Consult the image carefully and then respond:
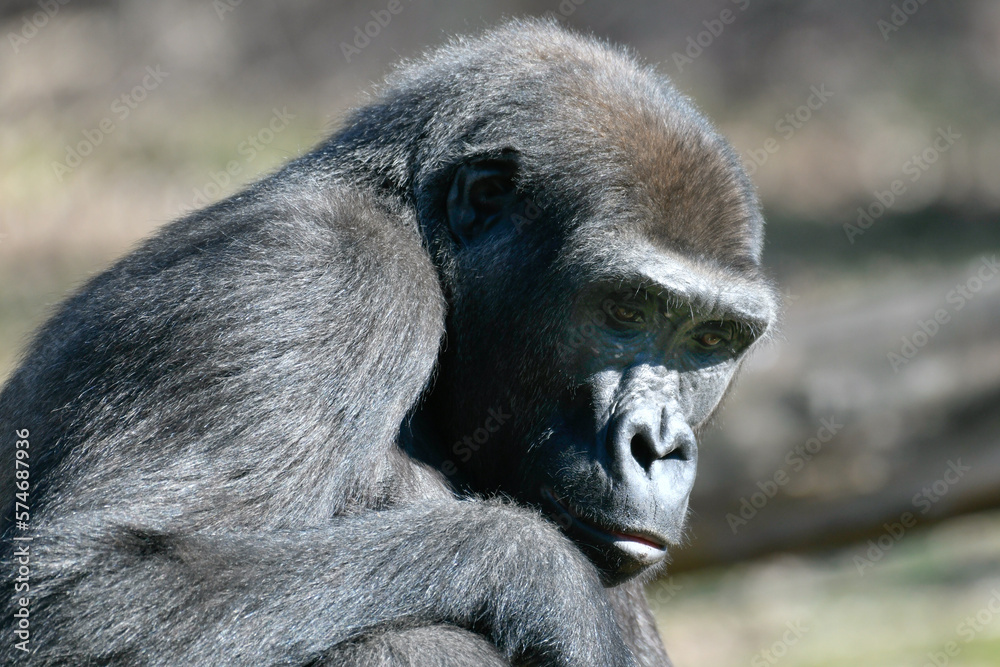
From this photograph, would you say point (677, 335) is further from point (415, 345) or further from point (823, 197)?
point (823, 197)

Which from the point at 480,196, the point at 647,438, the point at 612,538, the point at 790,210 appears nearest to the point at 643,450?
the point at 647,438

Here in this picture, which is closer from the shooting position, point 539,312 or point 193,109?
point 539,312

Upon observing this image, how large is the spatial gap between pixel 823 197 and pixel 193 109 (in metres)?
8.14

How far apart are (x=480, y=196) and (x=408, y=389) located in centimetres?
82

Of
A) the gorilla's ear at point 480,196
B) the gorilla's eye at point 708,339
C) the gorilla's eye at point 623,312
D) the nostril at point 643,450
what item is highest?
the gorilla's ear at point 480,196

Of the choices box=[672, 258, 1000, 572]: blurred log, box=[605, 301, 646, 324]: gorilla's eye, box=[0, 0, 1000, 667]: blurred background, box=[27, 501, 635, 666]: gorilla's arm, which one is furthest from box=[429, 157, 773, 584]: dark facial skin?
box=[0, 0, 1000, 667]: blurred background

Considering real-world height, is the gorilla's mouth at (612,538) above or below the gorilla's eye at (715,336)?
below

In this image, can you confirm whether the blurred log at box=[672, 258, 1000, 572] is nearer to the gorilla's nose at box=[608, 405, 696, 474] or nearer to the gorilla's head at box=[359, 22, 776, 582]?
the gorilla's head at box=[359, 22, 776, 582]

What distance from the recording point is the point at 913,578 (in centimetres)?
916

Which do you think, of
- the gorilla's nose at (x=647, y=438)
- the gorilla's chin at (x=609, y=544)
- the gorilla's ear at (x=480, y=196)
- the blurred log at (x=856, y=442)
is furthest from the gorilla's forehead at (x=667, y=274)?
the blurred log at (x=856, y=442)

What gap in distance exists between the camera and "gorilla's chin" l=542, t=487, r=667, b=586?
147 inches

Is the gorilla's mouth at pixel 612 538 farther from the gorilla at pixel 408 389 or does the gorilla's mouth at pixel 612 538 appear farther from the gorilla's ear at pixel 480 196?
the gorilla's ear at pixel 480 196

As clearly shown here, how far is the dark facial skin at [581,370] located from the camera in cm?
376

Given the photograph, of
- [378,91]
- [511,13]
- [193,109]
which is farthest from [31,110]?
[378,91]
